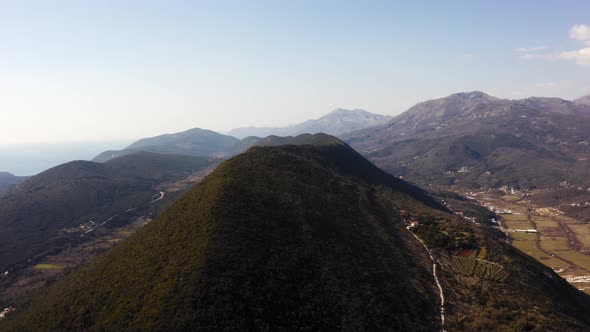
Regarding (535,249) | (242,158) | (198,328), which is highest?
(242,158)

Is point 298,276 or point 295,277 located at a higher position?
point 295,277

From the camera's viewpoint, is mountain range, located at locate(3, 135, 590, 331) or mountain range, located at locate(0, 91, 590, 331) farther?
mountain range, located at locate(0, 91, 590, 331)

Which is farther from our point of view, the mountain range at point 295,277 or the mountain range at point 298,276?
the mountain range at point 298,276

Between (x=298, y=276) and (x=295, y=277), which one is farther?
(x=298, y=276)

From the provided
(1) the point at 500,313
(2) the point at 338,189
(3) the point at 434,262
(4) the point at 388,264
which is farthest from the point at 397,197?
(1) the point at 500,313

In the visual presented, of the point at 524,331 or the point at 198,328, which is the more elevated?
the point at 198,328

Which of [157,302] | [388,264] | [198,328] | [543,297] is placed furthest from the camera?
[388,264]

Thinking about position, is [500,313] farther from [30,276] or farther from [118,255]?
[30,276]

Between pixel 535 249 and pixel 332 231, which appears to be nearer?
pixel 332 231
